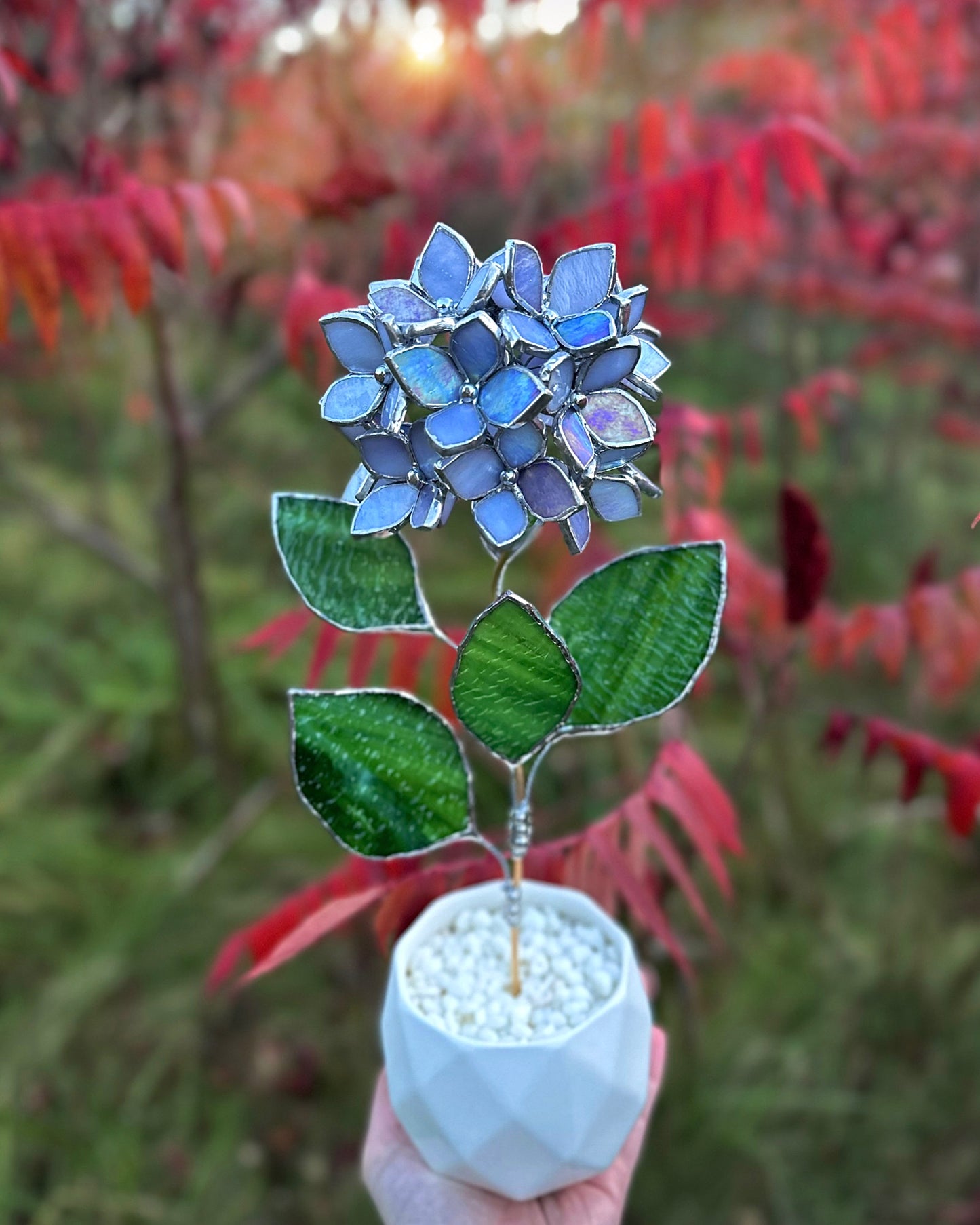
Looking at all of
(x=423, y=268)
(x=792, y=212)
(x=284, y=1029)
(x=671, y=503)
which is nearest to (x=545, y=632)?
(x=423, y=268)

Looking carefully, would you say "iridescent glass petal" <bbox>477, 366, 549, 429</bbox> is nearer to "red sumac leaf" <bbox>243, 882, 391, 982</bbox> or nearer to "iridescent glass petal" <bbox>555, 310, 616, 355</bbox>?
"iridescent glass petal" <bbox>555, 310, 616, 355</bbox>

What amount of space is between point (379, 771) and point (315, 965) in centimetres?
153

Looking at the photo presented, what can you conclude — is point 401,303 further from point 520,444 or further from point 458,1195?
point 458,1195

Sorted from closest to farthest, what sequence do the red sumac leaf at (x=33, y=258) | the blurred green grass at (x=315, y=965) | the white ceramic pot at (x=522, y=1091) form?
the white ceramic pot at (x=522, y=1091), the red sumac leaf at (x=33, y=258), the blurred green grass at (x=315, y=965)

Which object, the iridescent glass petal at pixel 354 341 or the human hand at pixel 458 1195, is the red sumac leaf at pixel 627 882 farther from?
the iridescent glass petal at pixel 354 341

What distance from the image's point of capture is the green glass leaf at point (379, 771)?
0.89 meters

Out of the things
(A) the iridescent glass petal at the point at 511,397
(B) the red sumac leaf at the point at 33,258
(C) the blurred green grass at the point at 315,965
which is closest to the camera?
(A) the iridescent glass petal at the point at 511,397

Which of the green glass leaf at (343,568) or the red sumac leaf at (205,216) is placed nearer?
the green glass leaf at (343,568)

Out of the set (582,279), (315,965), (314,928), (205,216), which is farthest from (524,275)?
(315,965)

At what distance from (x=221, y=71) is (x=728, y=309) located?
387 centimetres

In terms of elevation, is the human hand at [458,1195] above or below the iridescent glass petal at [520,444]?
below

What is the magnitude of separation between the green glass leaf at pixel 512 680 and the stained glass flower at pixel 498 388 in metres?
0.07

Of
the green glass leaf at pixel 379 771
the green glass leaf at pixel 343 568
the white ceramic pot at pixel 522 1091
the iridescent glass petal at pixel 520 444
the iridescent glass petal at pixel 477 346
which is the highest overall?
the iridescent glass petal at pixel 477 346

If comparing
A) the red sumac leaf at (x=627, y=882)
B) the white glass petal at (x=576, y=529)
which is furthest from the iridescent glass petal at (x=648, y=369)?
the red sumac leaf at (x=627, y=882)
